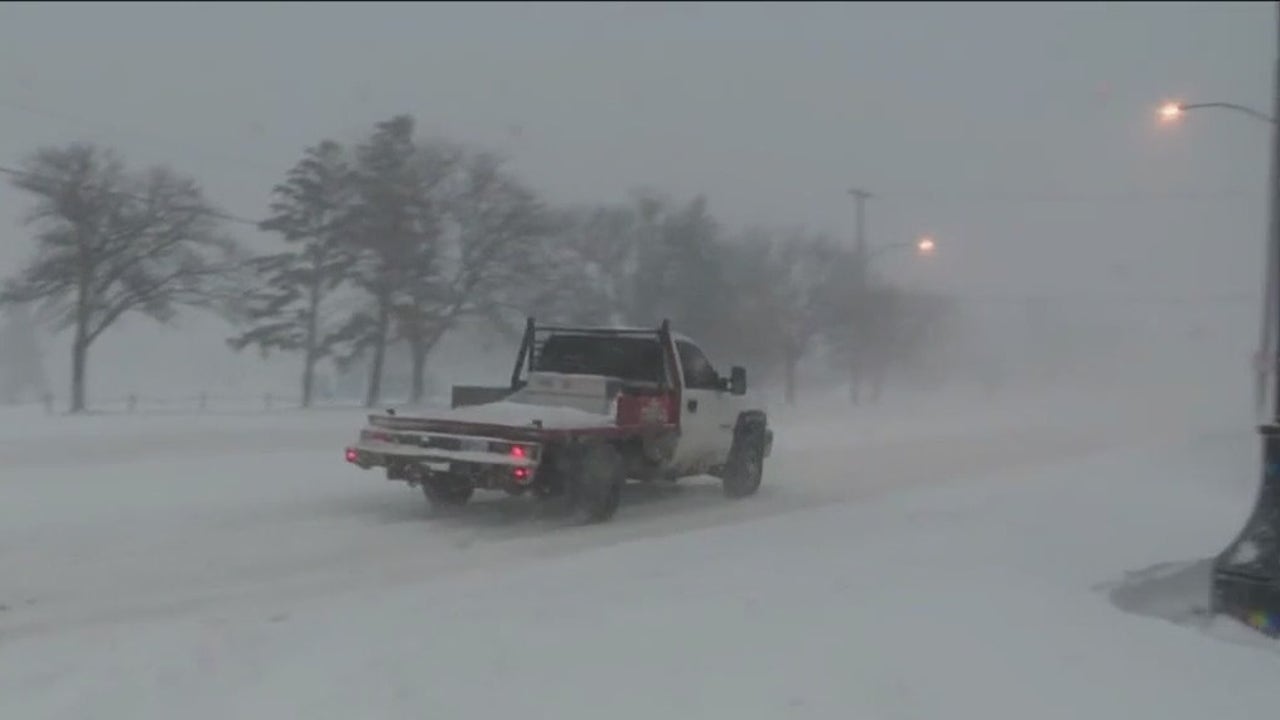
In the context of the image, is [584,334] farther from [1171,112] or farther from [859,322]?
[859,322]

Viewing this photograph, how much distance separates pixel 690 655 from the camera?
6703mm

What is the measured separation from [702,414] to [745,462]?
4.65 ft

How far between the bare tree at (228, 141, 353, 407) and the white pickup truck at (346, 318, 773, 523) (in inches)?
1035

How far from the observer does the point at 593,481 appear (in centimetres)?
1276

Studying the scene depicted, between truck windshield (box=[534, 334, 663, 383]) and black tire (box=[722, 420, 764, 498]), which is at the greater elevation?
truck windshield (box=[534, 334, 663, 383])

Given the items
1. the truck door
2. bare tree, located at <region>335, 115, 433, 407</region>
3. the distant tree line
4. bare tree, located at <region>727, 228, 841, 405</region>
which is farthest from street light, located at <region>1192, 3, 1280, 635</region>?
bare tree, located at <region>727, 228, 841, 405</region>

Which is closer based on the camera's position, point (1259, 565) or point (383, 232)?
point (1259, 565)

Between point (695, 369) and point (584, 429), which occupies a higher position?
point (695, 369)

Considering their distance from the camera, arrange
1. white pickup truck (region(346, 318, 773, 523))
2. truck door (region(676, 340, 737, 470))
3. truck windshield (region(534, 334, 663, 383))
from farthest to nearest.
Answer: truck windshield (region(534, 334, 663, 383)), truck door (region(676, 340, 737, 470)), white pickup truck (region(346, 318, 773, 523))

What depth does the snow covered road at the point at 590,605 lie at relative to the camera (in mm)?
6109

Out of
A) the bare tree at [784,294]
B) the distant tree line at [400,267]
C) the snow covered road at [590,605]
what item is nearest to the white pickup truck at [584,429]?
the snow covered road at [590,605]

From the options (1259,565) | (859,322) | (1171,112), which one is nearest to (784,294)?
(859,322)

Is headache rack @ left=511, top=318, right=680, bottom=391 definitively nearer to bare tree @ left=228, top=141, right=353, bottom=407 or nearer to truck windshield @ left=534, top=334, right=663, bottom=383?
truck windshield @ left=534, top=334, right=663, bottom=383

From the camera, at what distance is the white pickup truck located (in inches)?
479
